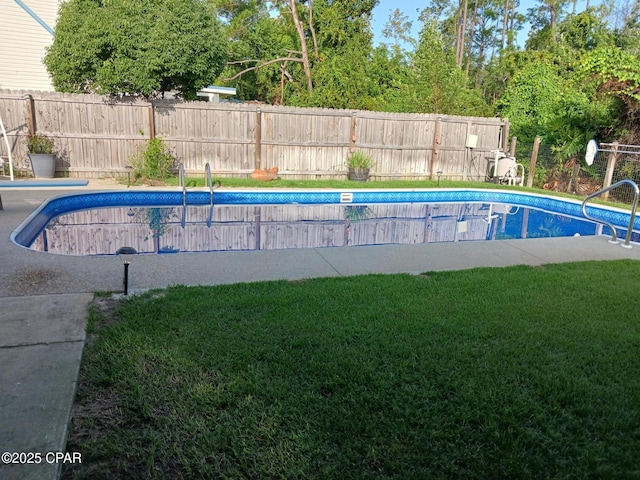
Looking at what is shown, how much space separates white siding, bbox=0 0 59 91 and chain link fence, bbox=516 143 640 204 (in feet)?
53.1

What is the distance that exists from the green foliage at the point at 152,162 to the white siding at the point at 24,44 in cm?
712

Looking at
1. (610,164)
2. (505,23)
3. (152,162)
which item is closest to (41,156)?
(152,162)

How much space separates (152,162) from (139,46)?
2942mm

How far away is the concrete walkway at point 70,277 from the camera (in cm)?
225

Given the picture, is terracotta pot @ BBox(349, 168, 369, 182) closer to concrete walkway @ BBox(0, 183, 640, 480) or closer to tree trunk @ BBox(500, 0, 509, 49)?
concrete walkway @ BBox(0, 183, 640, 480)

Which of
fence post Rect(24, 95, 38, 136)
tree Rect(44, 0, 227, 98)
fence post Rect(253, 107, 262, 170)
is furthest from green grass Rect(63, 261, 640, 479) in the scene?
tree Rect(44, 0, 227, 98)

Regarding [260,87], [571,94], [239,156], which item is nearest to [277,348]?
[239,156]

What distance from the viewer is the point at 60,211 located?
29.6 feet

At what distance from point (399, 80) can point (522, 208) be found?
11.9 metres

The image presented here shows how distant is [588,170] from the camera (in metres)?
12.5

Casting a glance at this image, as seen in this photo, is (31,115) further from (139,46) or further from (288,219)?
(288,219)

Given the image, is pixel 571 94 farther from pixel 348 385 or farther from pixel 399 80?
pixel 348 385

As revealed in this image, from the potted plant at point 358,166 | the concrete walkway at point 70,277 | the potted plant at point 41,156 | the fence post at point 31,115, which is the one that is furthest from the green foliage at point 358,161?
the fence post at point 31,115

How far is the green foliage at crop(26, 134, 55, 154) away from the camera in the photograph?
1091 centimetres
